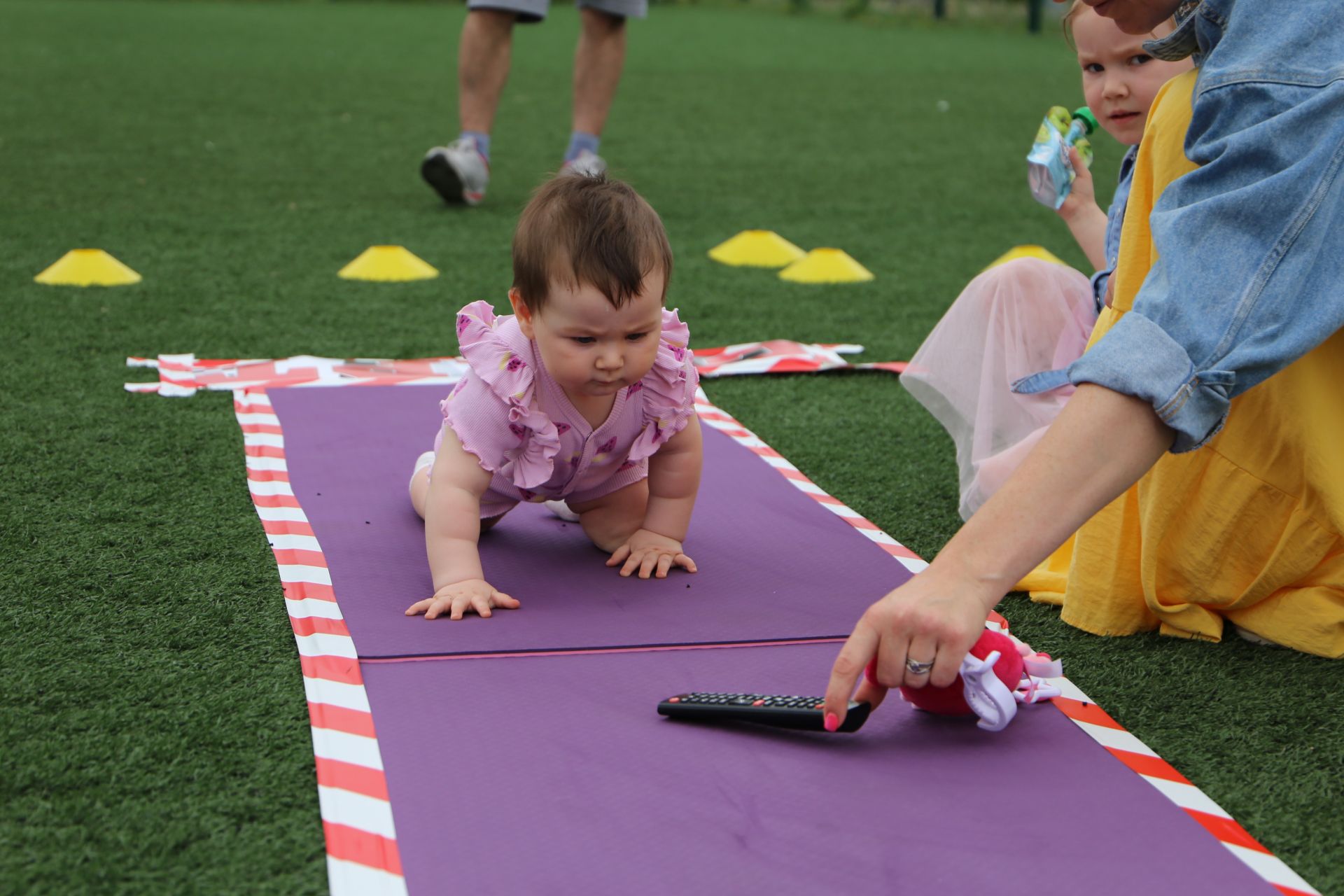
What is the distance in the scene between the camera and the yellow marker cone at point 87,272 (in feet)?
11.2

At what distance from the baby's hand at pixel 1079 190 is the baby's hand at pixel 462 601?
1115mm

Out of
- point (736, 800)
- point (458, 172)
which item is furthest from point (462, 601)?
point (458, 172)

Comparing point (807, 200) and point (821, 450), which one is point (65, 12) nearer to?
point (807, 200)

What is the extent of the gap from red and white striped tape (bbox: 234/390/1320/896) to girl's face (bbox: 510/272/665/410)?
423 mm

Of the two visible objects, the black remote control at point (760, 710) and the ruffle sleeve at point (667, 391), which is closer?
the black remote control at point (760, 710)

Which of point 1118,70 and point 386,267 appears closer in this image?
point 1118,70

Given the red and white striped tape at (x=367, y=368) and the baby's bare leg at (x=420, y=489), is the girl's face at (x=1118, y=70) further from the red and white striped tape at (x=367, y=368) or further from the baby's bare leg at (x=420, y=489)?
the baby's bare leg at (x=420, y=489)

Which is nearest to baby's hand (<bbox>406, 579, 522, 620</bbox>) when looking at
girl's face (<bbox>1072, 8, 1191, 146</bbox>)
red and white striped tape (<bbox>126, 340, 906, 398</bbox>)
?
red and white striped tape (<bbox>126, 340, 906, 398</bbox>)

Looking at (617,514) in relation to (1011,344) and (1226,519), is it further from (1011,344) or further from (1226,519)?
(1226,519)

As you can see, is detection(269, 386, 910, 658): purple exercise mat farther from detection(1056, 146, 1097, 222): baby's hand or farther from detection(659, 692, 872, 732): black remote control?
detection(1056, 146, 1097, 222): baby's hand

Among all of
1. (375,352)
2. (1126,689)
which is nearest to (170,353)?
(375,352)

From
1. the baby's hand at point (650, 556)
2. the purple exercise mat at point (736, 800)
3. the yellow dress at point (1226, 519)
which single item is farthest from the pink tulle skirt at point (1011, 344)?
the purple exercise mat at point (736, 800)

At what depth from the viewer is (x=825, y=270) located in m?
3.89

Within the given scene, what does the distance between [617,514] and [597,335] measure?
14.7 inches
